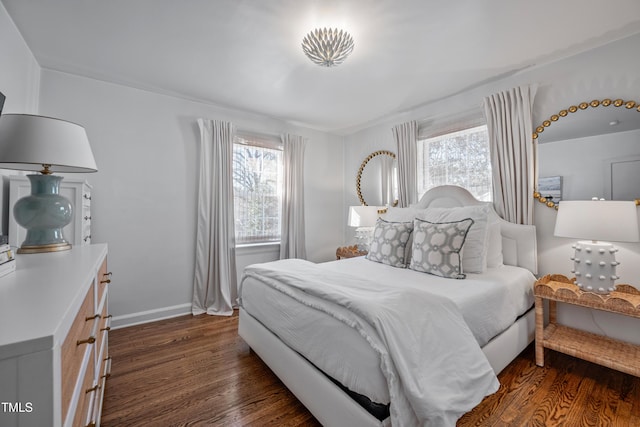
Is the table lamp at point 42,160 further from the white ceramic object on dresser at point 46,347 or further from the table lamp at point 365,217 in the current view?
the table lamp at point 365,217

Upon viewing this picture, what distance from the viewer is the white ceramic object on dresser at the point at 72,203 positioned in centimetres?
180

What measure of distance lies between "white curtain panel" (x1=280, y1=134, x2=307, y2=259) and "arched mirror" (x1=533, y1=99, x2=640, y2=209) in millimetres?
2613

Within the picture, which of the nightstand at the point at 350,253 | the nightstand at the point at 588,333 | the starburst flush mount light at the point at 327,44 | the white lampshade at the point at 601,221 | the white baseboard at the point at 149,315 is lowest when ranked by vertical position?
the white baseboard at the point at 149,315

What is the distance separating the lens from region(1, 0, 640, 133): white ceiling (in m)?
1.71

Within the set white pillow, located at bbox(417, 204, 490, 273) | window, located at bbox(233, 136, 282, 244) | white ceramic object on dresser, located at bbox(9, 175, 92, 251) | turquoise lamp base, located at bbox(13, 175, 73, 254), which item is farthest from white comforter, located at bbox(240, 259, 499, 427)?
window, located at bbox(233, 136, 282, 244)

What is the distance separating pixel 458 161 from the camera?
9.69 feet

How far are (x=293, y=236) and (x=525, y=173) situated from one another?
2.64 meters

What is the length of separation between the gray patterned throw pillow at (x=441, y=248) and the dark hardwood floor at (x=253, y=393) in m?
0.80

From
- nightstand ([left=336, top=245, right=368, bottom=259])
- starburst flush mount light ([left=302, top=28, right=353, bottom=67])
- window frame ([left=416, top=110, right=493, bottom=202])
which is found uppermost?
starburst flush mount light ([left=302, top=28, right=353, bottom=67])

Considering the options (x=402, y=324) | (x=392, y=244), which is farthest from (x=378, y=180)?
(x=402, y=324)

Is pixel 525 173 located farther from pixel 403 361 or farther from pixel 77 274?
pixel 77 274

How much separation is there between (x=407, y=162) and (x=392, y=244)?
A: 1279mm

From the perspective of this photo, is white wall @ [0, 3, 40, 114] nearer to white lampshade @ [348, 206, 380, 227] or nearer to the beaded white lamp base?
white lampshade @ [348, 206, 380, 227]

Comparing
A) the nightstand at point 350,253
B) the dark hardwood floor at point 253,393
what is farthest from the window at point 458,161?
the dark hardwood floor at point 253,393
